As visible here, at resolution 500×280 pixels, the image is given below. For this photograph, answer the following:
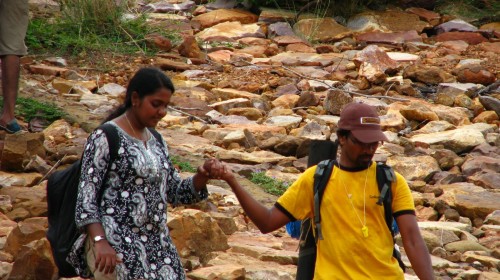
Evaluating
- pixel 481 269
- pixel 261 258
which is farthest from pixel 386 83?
pixel 261 258

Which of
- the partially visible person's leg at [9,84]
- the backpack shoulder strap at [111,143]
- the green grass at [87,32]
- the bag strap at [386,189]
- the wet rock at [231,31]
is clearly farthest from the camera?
the wet rock at [231,31]

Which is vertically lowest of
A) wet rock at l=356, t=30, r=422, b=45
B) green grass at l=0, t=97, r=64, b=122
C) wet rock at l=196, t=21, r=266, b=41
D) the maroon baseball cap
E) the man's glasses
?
wet rock at l=196, t=21, r=266, b=41

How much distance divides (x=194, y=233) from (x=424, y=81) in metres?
7.42

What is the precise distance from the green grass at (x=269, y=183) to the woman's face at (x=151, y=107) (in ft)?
14.2

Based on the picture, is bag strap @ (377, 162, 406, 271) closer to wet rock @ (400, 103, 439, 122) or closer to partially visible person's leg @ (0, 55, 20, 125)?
partially visible person's leg @ (0, 55, 20, 125)

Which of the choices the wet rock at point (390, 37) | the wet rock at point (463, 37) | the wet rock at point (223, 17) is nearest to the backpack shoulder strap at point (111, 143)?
the wet rock at point (390, 37)

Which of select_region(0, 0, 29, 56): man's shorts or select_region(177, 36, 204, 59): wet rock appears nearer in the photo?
select_region(0, 0, 29, 56): man's shorts

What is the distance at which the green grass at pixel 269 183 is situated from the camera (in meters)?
8.13

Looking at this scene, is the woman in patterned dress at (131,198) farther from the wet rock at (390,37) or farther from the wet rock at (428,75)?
the wet rock at (390,37)

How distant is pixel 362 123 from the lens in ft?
12.7

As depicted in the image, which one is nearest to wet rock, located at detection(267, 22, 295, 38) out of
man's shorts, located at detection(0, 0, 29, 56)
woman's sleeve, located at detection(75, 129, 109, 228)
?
man's shorts, located at detection(0, 0, 29, 56)

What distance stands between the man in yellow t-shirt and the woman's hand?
0.58m

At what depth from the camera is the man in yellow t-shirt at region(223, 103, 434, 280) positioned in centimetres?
377

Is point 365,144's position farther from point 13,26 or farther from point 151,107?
point 13,26
